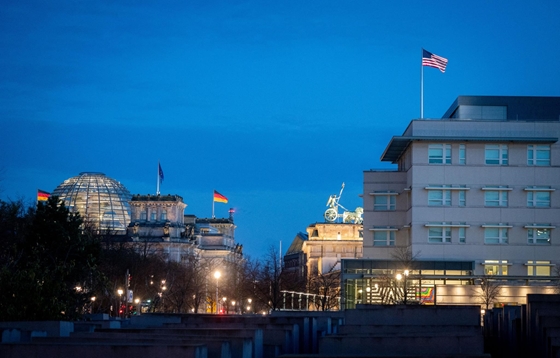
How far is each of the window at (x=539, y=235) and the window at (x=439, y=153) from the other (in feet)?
32.1

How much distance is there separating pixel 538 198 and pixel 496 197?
3.83 meters

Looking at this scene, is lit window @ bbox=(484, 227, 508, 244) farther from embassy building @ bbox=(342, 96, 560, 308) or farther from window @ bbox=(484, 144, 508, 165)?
window @ bbox=(484, 144, 508, 165)

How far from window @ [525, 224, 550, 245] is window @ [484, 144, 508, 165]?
659 centimetres

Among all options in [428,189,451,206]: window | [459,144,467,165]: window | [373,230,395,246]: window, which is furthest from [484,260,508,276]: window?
[373,230,395,246]: window

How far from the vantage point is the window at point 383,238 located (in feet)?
343

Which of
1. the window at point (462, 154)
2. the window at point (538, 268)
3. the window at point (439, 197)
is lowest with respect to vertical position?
the window at point (538, 268)

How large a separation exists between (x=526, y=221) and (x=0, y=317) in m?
64.7

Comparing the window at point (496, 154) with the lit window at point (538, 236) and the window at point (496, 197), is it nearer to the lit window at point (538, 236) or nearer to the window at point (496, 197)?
the window at point (496, 197)

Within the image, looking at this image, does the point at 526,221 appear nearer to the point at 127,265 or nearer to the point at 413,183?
the point at 413,183

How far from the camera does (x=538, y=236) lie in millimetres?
97688

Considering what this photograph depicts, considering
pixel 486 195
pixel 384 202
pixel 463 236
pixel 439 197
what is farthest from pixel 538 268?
pixel 384 202

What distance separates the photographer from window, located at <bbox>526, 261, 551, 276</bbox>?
96.3 meters

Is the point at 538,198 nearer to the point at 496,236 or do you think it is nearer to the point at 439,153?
the point at 496,236

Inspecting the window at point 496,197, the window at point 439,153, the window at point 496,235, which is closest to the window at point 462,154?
the window at point 439,153
